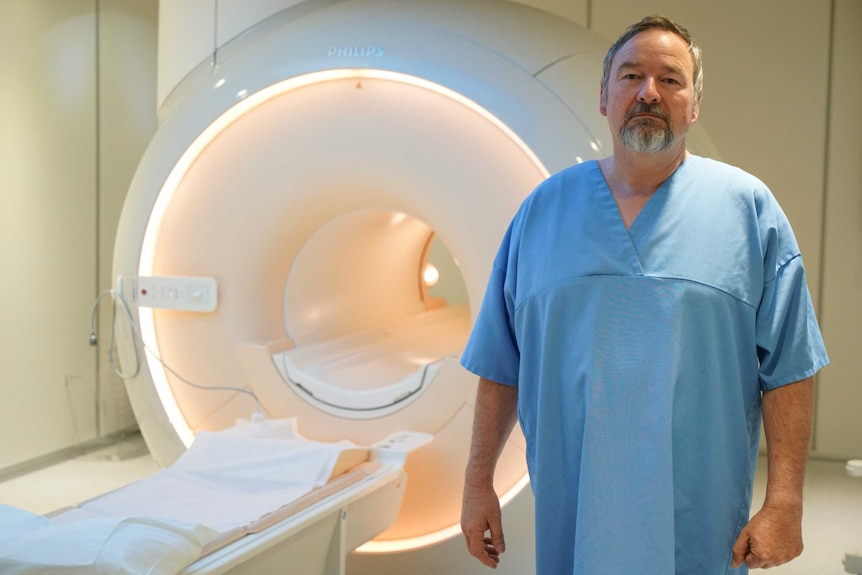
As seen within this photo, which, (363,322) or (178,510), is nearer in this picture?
(178,510)

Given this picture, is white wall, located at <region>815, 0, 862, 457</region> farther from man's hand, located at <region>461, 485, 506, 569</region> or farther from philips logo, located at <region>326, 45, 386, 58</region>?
man's hand, located at <region>461, 485, 506, 569</region>

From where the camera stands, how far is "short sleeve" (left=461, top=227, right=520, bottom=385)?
4.06ft

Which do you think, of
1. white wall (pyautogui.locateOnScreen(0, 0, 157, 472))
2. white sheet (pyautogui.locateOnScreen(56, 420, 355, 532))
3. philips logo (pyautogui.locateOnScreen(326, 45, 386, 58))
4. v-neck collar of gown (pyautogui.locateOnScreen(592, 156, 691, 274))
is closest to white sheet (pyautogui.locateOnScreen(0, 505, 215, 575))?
white sheet (pyautogui.locateOnScreen(56, 420, 355, 532))

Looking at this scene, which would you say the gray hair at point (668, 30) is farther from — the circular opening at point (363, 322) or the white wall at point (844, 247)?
the white wall at point (844, 247)

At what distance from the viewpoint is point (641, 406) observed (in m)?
1.06

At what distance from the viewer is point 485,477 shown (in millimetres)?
1236

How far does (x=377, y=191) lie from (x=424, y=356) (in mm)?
671

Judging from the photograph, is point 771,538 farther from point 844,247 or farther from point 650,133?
point 844,247

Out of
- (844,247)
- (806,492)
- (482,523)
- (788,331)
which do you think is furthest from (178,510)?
(844,247)

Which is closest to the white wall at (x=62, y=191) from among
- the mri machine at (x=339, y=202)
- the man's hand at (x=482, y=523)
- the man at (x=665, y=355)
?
the mri machine at (x=339, y=202)

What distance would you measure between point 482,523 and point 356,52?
112 centimetres

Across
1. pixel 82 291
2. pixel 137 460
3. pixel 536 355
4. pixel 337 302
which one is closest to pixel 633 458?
pixel 536 355

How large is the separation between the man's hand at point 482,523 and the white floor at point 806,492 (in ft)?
2.98

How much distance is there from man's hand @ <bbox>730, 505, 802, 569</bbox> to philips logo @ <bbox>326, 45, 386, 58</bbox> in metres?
1.27
